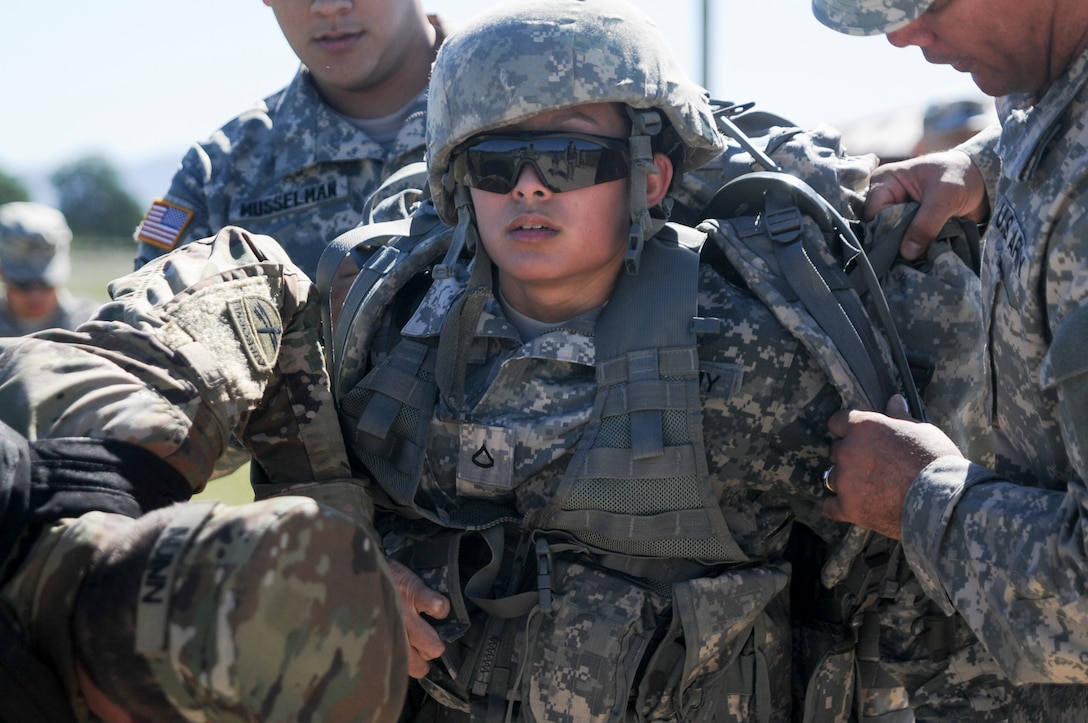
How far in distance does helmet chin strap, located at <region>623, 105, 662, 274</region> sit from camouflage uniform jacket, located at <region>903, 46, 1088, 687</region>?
0.90 metres

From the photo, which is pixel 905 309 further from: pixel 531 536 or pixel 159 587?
pixel 159 587

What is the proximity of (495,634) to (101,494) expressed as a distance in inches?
56.8

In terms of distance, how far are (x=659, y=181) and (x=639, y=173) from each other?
18cm

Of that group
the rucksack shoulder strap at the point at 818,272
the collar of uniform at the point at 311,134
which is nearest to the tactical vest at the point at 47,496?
Result: the rucksack shoulder strap at the point at 818,272

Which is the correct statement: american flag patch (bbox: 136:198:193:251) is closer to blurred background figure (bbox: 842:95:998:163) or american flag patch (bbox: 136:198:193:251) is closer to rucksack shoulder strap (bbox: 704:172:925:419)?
rucksack shoulder strap (bbox: 704:172:925:419)

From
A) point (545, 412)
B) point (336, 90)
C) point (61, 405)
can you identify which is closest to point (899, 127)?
point (336, 90)

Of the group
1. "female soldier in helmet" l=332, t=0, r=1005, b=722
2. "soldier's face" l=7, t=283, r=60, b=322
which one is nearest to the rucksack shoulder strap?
"female soldier in helmet" l=332, t=0, r=1005, b=722

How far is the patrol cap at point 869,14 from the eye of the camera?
105 inches

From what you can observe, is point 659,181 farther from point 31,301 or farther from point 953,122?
point 953,122

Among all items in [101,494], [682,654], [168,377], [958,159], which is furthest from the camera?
[958,159]

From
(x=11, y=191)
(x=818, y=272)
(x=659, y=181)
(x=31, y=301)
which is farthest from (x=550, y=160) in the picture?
(x=11, y=191)

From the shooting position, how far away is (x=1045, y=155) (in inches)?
102

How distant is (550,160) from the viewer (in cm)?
318

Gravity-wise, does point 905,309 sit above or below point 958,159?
below
